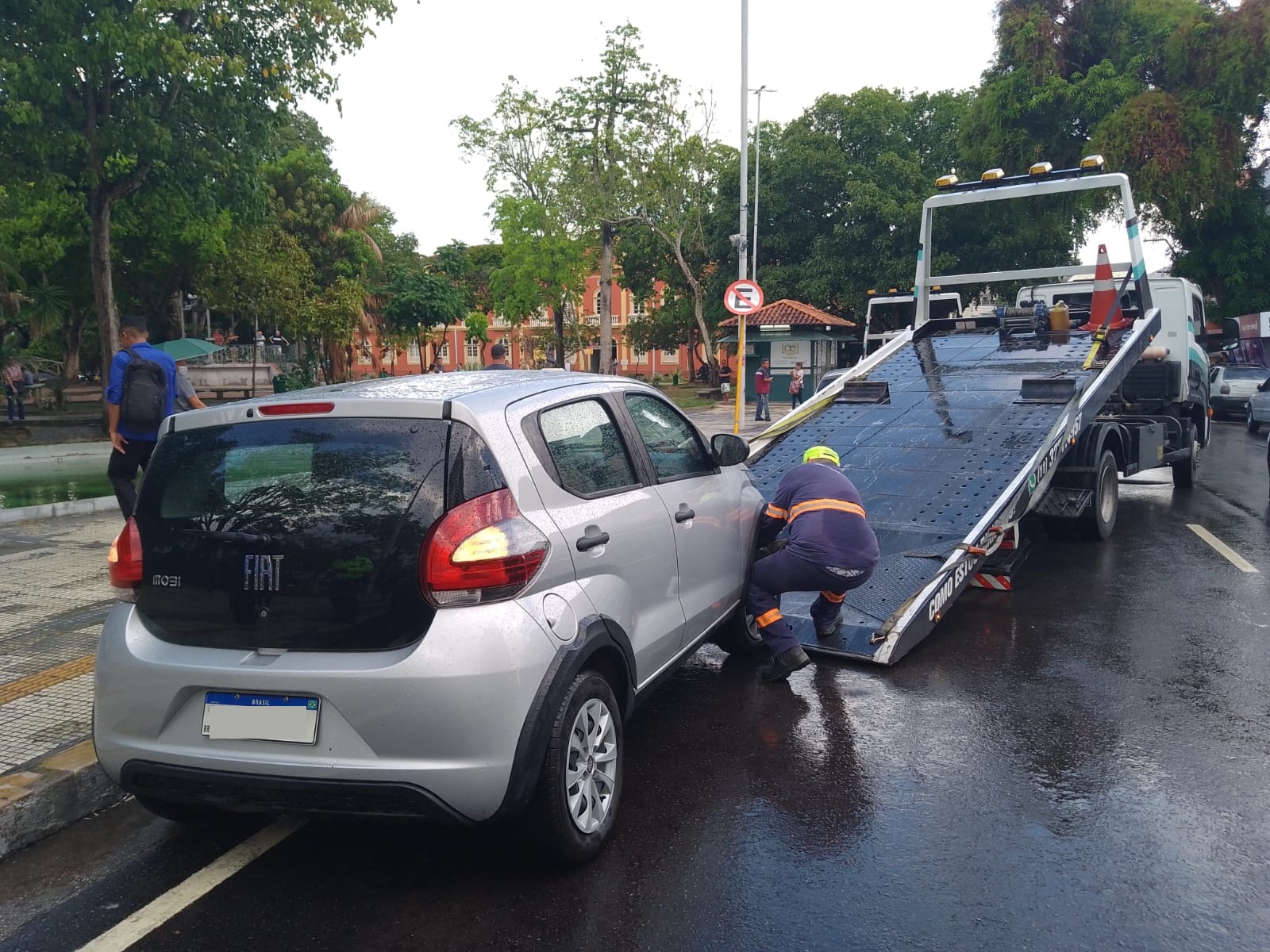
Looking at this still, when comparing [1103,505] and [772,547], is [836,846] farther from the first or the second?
[1103,505]

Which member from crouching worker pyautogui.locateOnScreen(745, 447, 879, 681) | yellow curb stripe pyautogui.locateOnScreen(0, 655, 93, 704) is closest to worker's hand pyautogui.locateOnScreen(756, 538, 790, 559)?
crouching worker pyautogui.locateOnScreen(745, 447, 879, 681)

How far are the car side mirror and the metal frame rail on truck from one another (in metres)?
1.31

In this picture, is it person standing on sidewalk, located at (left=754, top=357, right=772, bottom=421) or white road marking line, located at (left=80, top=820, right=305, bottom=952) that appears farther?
person standing on sidewalk, located at (left=754, top=357, right=772, bottom=421)

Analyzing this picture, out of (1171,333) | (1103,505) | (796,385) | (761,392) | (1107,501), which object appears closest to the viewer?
(1103,505)

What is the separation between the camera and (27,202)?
24.3 meters

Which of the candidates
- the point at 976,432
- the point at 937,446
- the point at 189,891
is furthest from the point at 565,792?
the point at 976,432

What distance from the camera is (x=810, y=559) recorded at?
5066mm

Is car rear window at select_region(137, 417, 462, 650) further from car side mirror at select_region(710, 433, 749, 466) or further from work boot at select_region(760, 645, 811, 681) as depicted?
work boot at select_region(760, 645, 811, 681)

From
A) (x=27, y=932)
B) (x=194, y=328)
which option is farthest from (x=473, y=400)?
(x=194, y=328)

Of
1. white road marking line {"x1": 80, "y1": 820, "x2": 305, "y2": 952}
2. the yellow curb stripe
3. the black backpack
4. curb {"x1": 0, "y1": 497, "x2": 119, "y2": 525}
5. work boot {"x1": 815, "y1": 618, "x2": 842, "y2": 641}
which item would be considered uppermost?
the black backpack

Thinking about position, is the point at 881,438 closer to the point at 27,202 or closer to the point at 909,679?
the point at 909,679

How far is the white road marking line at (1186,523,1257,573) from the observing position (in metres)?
7.82

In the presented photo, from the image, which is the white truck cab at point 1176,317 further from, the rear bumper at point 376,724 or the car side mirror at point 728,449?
the rear bumper at point 376,724

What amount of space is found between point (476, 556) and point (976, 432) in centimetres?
566
